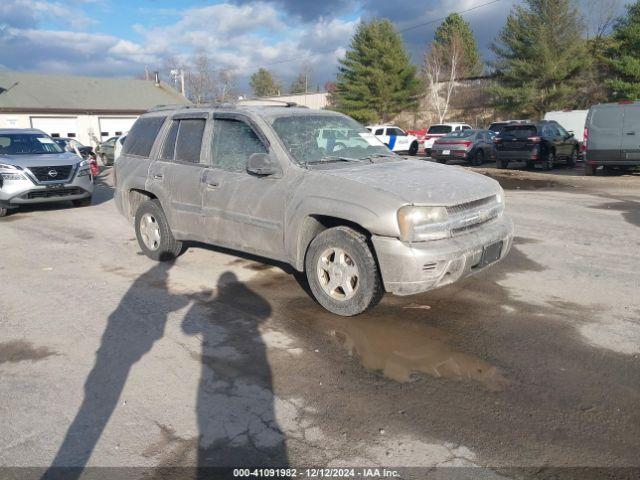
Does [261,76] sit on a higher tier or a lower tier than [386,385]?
higher

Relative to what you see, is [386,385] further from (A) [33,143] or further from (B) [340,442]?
(A) [33,143]

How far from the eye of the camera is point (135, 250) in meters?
7.59

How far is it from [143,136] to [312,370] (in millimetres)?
4505

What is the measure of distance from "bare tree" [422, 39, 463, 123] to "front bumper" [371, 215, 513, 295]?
4244cm

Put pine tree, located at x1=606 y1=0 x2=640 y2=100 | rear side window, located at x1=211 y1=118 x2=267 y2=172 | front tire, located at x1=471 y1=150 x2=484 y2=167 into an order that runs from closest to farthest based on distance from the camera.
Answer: rear side window, located at x1=211 y1=118 x2=267 y2=172, front tire, located at x1=471 y1=150 x2=484 y2=167, pine tree, located at x1=606 y1=0 x2=640 y2=100

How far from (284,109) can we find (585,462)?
4408 mm

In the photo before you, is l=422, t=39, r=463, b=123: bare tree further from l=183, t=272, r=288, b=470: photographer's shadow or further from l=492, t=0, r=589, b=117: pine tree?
l=183, t=272, r=288, b=470: photographer's shadow

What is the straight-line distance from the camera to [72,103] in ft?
126

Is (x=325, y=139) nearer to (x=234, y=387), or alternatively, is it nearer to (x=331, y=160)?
(x=331, y=160)

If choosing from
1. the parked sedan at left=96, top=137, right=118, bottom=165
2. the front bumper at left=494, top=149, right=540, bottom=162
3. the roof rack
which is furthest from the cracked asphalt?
the parked sedan at left=96, top=137, right=118, bottom=165

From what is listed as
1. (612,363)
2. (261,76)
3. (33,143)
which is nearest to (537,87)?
(33,143)

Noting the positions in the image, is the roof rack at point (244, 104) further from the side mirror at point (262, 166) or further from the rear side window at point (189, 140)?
the side mirror at point (262, 166)

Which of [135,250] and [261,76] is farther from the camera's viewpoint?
[261,76]

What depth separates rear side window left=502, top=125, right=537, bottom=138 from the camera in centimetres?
1853
